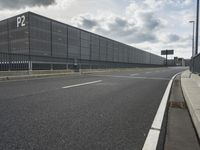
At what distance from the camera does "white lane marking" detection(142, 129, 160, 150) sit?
2461mm

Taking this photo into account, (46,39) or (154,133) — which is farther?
(46,39)

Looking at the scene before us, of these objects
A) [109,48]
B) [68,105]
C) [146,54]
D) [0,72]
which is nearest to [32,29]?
[109,48]

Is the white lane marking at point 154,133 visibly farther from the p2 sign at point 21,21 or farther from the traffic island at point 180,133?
the p2 sign at point 21,21

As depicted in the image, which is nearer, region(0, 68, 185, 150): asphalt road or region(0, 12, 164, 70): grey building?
region(0, 68, 185, 150): asphalt road

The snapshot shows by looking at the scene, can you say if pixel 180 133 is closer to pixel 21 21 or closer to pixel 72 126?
pixel 72 126

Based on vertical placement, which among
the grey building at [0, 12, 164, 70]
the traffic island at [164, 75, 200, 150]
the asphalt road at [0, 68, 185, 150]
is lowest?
the traffic island at [164, 75, 200, 150]

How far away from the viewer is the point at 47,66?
52.7 feet

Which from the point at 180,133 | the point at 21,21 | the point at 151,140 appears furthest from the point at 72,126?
the point at 21,21

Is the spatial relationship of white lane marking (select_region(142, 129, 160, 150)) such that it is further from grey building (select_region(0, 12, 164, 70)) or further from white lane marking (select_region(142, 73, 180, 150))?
grey building (select_region(0, 12, 164, 70))

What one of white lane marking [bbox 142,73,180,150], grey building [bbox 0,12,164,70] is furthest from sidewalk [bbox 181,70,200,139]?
grey building [bbox 0,12,164,70]

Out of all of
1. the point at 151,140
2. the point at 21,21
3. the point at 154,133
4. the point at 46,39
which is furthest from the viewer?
the point at 46,39

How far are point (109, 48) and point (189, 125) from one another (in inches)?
2619

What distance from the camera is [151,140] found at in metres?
2.68

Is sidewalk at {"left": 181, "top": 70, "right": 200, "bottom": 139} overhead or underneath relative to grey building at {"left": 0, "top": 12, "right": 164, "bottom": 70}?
underneath
